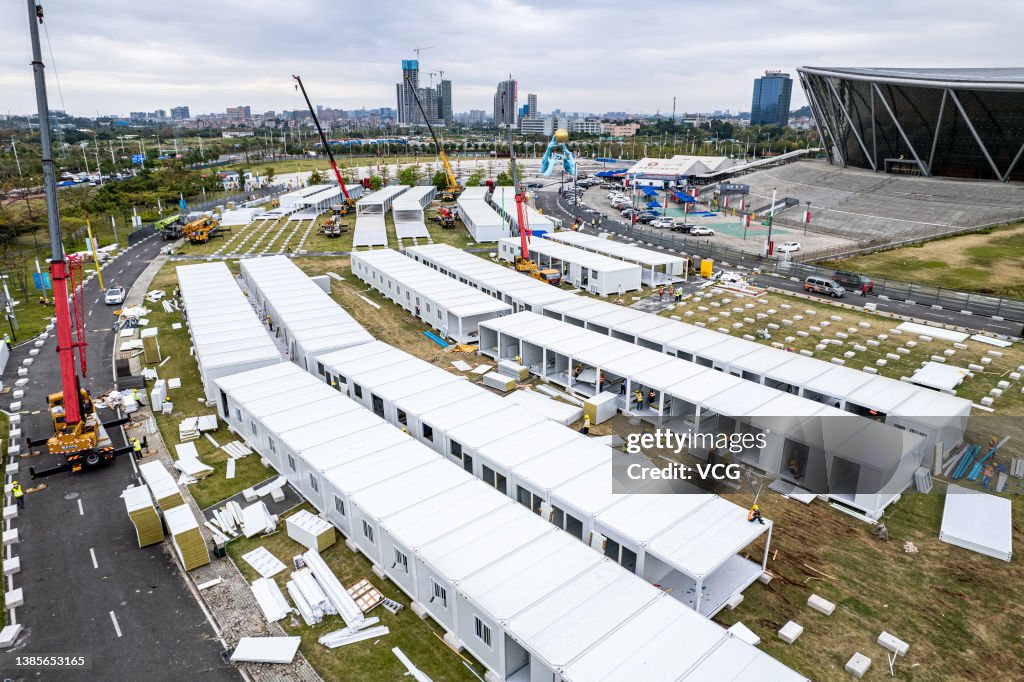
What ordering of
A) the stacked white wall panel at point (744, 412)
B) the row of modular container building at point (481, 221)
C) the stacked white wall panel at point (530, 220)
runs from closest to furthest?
the stacked white wall panel at point (744, 412), the stacked white wall panel at point (530, 220), the row of modular container building at point (481, 221)

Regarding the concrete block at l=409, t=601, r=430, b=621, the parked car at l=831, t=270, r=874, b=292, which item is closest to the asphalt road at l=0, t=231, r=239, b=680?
the concrete block at l=409, t=601, r=430, b=621

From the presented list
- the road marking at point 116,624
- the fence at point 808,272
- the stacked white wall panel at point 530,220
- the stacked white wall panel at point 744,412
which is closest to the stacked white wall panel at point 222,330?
the stacked white wall panel at point 744,412

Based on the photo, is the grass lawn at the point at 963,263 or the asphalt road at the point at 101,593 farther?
the grass lawn at the point at 963,263

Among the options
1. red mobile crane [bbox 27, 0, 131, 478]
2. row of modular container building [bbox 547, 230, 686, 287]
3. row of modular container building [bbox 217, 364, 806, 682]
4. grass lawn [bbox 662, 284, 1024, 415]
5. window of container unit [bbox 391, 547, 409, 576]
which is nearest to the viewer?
row of modular container building [bbox 217, 364, 806, 682]

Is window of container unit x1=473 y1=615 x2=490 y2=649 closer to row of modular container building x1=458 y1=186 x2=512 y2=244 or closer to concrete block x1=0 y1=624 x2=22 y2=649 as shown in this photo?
concrete block x1=0 y1=624 x2=22 y2=649

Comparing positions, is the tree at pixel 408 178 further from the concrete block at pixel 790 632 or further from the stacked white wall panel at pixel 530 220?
the concrete block at pixel 790 632

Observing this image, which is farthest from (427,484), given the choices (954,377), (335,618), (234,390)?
(954,377)
